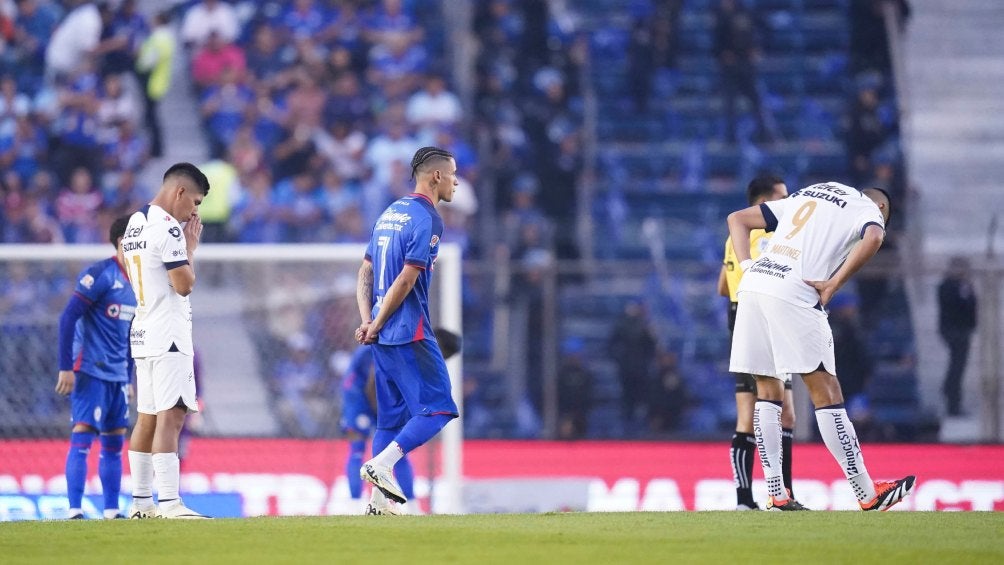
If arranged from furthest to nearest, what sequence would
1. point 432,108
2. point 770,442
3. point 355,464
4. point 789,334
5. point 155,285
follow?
1. point 432,108
2. point 355,464
3. point 770,442
4. point 789,334
5. point 155,285

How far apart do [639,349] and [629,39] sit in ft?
19.4

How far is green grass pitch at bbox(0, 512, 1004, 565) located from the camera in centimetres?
630

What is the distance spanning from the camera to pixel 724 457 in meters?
13.7

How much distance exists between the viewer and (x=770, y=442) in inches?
333

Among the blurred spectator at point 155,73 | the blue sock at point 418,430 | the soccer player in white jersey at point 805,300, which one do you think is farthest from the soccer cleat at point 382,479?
the blurred spectator at point 155,73

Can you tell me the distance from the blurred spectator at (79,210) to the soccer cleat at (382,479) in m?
10.6

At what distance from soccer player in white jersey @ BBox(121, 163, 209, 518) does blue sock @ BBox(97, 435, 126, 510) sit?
1.54 metres

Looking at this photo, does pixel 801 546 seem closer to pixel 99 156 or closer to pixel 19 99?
pixel 99 156

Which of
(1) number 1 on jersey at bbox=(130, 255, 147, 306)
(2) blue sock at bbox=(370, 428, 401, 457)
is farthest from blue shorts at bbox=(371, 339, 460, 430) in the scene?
(1) number 1 on jersey at bbox=(130, 255, 147, 306)

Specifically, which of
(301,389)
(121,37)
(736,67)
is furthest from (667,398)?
(121,37)

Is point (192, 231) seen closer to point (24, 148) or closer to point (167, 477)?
point (167, 477)

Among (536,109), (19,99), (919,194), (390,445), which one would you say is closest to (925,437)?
(919,194)

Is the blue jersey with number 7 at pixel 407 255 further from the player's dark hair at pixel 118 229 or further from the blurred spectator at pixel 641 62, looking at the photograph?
the blurred spectator at pixel 641 62

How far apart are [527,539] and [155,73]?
14406 millimetres
